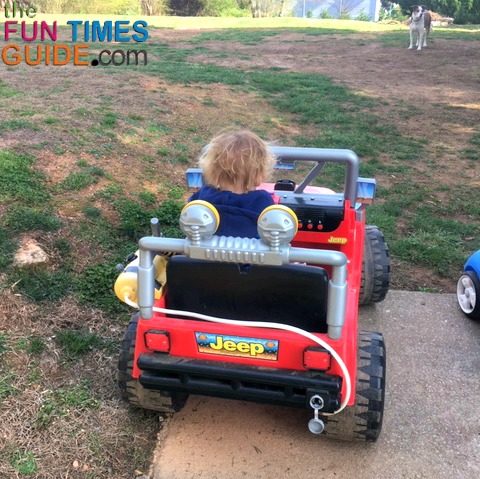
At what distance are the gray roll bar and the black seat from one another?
0.83 m

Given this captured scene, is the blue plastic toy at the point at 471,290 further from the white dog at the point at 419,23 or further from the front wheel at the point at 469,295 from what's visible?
the white dog at the point at 419,23

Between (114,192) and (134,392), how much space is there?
251cm

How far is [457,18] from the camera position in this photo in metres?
34.8

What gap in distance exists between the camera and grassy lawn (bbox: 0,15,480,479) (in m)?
2.62

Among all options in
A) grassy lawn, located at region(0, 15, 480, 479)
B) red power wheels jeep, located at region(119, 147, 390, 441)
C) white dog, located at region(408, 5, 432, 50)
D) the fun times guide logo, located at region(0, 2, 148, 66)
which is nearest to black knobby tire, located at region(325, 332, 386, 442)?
red power wheels jeep, located at region(119, 147, 390, 441)

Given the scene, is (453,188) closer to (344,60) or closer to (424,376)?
(424,376)

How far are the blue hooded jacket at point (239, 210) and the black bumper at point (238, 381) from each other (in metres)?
0.52

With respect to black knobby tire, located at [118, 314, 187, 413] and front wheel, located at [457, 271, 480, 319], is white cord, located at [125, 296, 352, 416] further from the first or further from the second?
front wheel, located at [457, 271, 480, 319]

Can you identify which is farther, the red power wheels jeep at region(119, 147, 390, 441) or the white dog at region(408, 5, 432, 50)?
the white dog at region(408, 5, 432, 50)

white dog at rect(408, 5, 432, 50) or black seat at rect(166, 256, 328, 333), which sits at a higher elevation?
white dog at rect(408, 5, 432, 50)

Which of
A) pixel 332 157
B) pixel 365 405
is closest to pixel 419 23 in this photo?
pixel 332 157

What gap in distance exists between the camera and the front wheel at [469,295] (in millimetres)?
3451

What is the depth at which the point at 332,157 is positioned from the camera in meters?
2.76

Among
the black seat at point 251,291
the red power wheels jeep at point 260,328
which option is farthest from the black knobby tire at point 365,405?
the black seat at point 251,291
